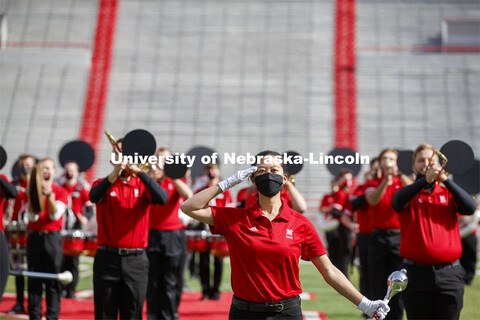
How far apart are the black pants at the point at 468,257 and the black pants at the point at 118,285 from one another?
24.3 feet

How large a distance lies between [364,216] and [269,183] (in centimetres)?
414

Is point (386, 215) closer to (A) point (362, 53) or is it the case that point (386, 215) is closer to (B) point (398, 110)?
(B) point (398, 110)

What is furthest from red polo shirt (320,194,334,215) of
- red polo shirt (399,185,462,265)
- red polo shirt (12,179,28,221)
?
red polo shirt (399,185,462,265)

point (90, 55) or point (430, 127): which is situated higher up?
point (90, 55)

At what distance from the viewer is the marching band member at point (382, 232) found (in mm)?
7004

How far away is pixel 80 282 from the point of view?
1166 cm

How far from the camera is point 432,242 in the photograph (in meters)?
5.22

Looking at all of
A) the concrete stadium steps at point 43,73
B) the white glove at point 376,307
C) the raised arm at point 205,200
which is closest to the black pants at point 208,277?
the raised arm at point 205,200

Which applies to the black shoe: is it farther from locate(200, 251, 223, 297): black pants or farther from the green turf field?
locate(200, 251, 223, 297): black pants

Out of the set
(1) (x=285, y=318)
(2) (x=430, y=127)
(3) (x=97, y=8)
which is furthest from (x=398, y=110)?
(1) (x=285, y=318)

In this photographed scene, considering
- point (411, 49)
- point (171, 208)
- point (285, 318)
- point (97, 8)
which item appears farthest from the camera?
point (97, 8)

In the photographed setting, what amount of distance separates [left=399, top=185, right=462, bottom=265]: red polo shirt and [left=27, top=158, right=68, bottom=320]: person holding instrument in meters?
3.75

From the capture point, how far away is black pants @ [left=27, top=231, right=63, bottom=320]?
704 centimetres

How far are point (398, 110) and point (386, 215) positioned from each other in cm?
1707
